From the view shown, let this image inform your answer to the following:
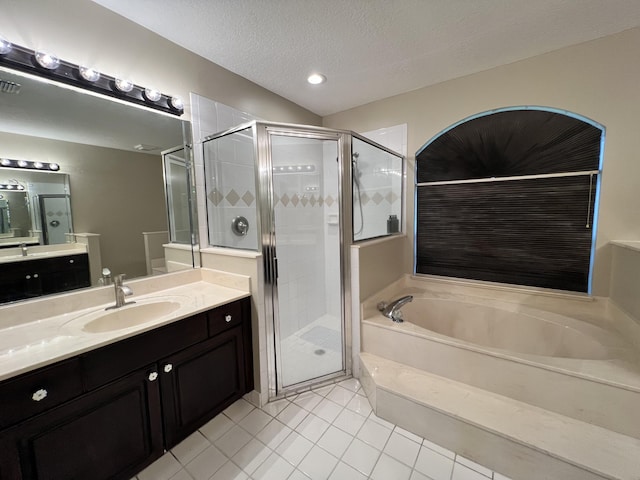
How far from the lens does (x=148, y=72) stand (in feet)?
5.37

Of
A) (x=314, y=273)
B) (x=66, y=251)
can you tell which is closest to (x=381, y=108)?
(x=314, y=273)

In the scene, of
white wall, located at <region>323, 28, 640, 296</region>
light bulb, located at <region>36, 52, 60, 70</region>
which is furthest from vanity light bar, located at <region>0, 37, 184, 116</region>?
white wall, located at <region>323, 28, 640, 296</region>

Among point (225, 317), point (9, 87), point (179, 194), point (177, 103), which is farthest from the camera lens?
point (179, 194)

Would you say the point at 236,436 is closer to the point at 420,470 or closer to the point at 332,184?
the point at 420,470

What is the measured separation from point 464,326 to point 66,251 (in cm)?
286

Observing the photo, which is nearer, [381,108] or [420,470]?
[420,470]

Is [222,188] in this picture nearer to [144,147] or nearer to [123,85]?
[144,147]

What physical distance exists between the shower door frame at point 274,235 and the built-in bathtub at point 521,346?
277 millimetres

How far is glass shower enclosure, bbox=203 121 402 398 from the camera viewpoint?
5.82 ft

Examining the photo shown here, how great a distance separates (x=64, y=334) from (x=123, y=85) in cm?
138

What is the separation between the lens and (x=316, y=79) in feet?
7.31

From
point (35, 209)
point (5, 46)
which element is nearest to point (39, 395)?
point (35, 209)

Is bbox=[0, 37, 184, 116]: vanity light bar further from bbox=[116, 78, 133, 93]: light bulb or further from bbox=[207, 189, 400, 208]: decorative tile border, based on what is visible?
bbox=[207, 189, 400, 208]: decorative tile border

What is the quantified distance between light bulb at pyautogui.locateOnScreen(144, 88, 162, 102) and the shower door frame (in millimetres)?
634
